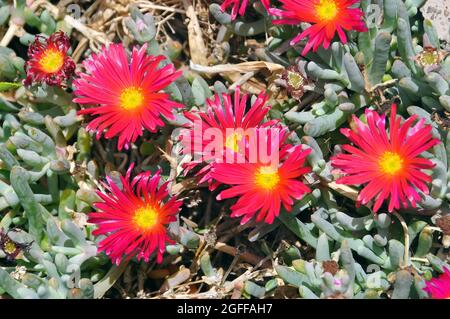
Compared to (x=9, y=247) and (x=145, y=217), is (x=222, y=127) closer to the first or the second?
(x=145, y=217)

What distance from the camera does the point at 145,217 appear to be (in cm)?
169

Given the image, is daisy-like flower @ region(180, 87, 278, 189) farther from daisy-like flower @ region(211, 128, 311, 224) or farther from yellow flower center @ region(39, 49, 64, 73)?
yellow flower center @ region(39, 49, 64, 73)

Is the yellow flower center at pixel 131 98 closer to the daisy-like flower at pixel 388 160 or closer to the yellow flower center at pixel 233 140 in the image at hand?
the yellow flower center at pixel 233 140

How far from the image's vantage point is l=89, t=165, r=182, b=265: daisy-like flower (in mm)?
1638

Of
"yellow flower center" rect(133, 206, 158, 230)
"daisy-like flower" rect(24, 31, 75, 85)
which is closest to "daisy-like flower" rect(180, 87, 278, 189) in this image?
"yellow flower center" rect(133, 206, 158, 230)

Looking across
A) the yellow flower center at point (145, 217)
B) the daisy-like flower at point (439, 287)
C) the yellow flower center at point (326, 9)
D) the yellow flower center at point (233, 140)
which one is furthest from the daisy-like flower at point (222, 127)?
the daisy-like flower at point (439, 287)

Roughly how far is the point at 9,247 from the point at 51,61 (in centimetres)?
51

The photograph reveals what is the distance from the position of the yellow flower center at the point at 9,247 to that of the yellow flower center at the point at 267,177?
2.11 feet

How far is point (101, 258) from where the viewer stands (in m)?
1.75

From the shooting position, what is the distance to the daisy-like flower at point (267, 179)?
1.58 meters

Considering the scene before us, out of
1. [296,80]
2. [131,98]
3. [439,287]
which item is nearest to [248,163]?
[296,80]
